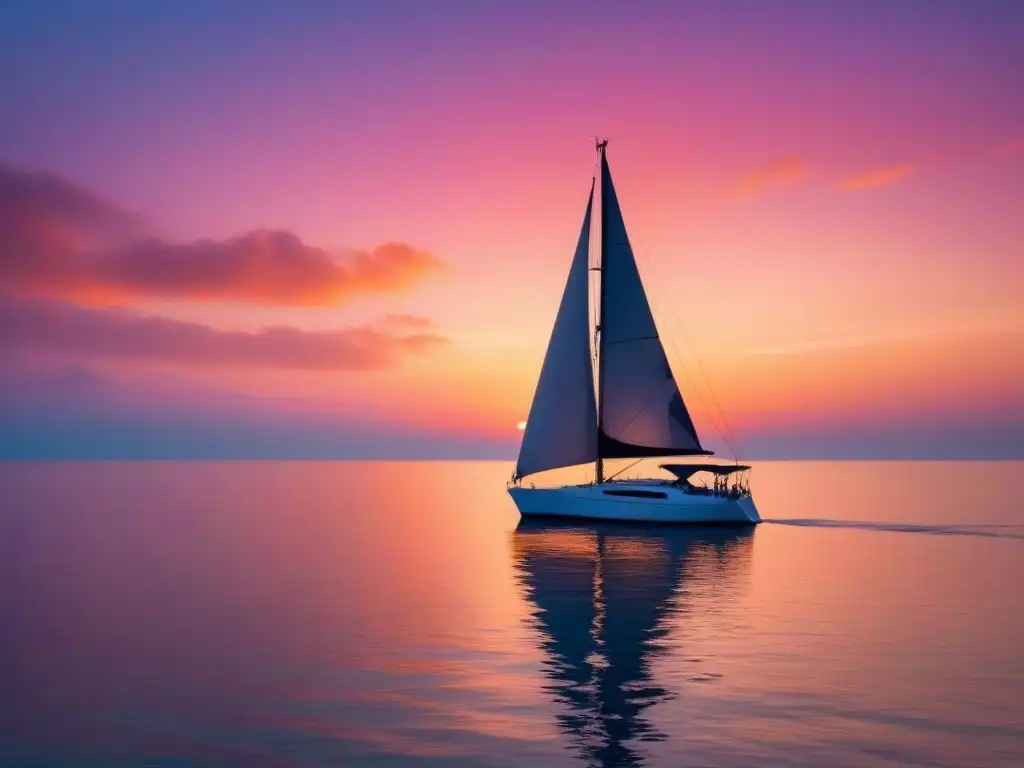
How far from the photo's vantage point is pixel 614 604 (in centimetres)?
3256

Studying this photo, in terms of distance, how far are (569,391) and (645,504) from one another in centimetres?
943

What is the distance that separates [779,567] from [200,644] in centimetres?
2892

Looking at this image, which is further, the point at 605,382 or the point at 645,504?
the point at 605,382

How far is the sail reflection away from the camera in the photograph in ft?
58.8

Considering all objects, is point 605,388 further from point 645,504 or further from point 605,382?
point 645,504

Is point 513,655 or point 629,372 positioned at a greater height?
point 629,372

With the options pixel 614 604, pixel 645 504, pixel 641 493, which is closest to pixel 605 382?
pixel 641 493

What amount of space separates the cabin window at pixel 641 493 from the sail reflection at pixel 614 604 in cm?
265

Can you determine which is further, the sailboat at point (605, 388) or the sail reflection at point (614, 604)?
the sailboat at point (605, 388)

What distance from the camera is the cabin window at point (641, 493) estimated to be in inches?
2378

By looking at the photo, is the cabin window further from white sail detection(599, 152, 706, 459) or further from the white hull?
white sail detection(599, 152, 706, 459)

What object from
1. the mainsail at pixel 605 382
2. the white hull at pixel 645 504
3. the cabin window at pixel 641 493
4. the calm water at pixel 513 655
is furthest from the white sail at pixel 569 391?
the calm water at pixel 513 655

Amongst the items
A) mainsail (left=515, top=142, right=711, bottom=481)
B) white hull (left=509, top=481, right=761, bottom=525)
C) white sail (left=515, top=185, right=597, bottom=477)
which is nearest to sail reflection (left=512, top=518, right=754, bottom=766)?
white hull (left=509, top=481, right=761, bottom=525)

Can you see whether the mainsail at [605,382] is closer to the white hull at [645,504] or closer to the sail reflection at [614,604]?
the white hull at [645,504]
